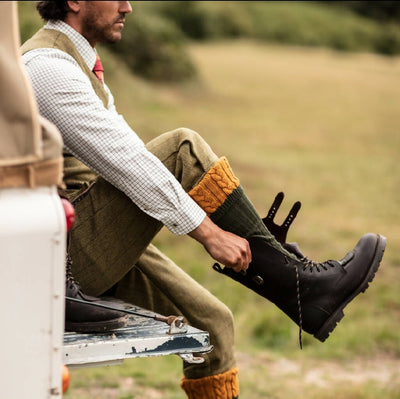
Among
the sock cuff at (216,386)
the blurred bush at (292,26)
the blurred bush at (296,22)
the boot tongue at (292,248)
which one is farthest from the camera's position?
the blurred bush at (292,26)

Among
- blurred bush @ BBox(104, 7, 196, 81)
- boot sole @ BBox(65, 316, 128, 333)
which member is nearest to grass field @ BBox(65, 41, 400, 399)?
blurred bush @ BBox(104, 7, 196, 81)

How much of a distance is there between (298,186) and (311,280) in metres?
7.96

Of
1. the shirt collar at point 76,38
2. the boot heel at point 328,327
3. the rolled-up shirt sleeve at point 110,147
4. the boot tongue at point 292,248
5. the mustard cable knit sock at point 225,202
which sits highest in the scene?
the shirt collar at point 76,38

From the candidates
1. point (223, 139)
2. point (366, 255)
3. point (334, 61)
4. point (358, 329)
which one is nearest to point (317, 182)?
point (223, 139)

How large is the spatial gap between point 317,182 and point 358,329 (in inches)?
215

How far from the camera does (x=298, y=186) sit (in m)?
10.6

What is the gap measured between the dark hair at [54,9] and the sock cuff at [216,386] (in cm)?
134

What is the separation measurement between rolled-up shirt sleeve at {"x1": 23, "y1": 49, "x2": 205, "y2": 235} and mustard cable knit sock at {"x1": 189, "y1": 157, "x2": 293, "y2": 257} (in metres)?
0.07

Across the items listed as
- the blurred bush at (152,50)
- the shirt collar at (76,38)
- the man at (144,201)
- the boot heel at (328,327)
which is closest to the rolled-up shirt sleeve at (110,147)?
the man at (144,201)

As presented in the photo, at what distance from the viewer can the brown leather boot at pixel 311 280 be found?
262 cm

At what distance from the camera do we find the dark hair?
8.71 feet

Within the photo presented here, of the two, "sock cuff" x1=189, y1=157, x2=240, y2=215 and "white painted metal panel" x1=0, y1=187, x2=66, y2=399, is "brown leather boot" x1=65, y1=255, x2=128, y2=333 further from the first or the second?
"white painted metal panel" x1=0, y1=187, x2=66, y2=399

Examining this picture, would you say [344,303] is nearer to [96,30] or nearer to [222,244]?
[222,244]

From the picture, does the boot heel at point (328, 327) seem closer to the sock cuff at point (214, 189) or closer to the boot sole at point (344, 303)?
the boot sole at point (344, 303)
